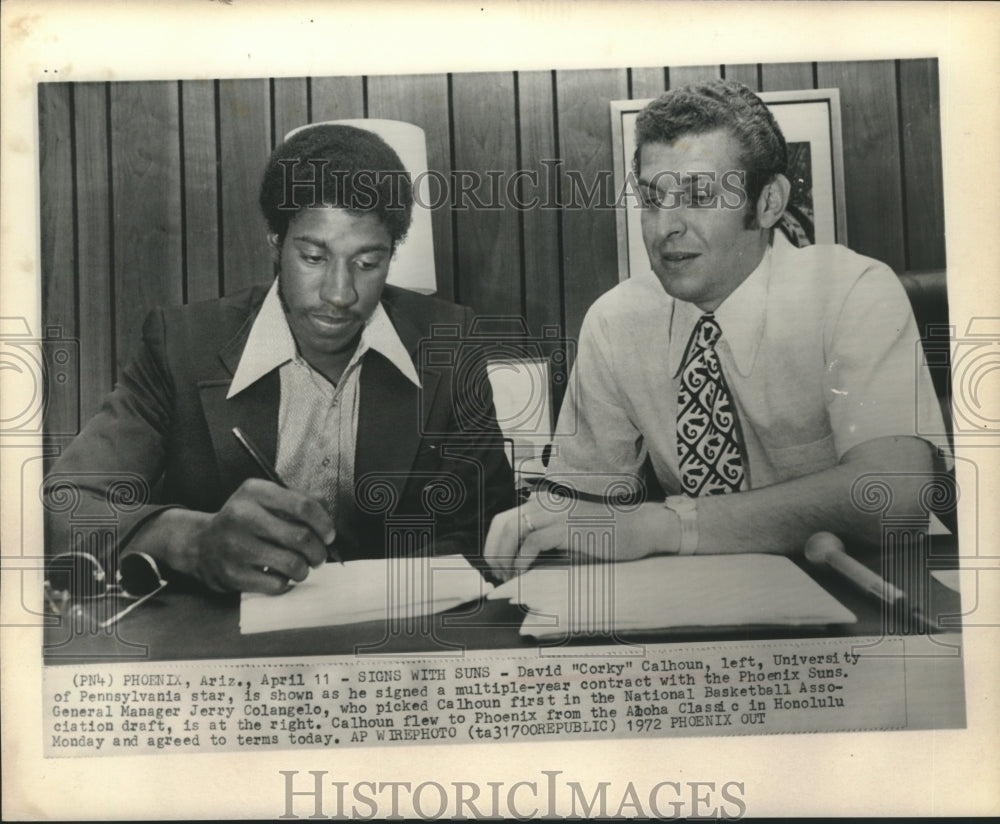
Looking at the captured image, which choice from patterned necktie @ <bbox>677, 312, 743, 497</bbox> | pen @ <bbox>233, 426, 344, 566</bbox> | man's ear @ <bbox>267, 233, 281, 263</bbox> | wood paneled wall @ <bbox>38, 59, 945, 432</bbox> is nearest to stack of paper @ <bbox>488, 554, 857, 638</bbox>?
patterned necktie @ <bbox>677, 312, 743, 497</bbox>

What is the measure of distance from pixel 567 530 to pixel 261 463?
517 millimetres

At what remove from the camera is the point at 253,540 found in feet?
4.63

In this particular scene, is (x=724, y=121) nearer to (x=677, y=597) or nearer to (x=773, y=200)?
(x=773, y=200)

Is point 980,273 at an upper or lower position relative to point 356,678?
upper

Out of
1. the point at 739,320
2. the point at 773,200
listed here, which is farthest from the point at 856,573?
the point at 773,200

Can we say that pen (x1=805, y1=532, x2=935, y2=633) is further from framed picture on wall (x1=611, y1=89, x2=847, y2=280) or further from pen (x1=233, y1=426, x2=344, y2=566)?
pen (x1=233, y1=426, x2=344, y2=566)

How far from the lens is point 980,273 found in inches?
57.1

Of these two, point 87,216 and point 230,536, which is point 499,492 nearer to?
point 230,536

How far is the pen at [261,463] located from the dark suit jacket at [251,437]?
10 mm

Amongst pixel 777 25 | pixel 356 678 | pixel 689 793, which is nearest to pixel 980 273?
pixel 777 25

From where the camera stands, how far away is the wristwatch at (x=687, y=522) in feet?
4.65

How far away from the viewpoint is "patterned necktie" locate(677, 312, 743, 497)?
143 cm

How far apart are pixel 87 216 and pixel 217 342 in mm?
303

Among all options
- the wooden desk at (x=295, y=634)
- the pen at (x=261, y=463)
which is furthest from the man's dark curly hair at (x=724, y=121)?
the pen at (x=261, y=463)
